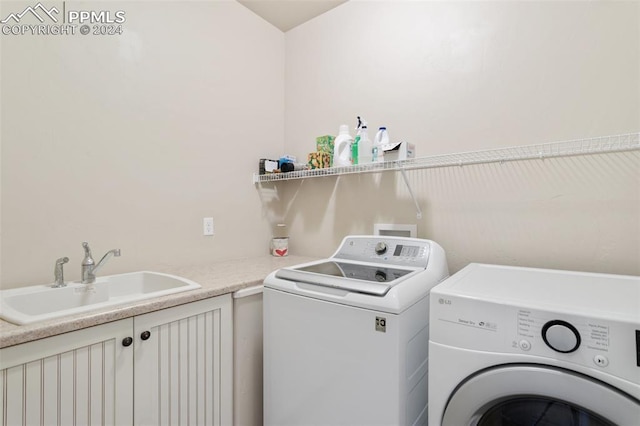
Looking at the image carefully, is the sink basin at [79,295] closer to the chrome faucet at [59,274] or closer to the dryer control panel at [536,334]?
the chrome faucet at [59,274]

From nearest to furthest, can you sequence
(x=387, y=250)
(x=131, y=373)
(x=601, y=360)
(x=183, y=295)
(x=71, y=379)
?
(x=601, y=360) < (x=71, y=379) < (x=131, y=373) < (x=183, y=295) < (x=387, y=250)

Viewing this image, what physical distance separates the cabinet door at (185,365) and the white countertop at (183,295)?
5 cm

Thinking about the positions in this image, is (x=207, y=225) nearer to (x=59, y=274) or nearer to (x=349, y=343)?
(x=59, y=274)

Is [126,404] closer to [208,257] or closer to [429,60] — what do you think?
[208,257]

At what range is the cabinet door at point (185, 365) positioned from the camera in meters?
1.14

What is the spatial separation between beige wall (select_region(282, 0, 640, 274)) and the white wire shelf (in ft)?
0.15

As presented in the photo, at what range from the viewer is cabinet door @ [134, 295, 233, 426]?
1143 mm

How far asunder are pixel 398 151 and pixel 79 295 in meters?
1.65

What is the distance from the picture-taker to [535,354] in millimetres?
798

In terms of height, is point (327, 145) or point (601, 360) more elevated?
point (327, 145)

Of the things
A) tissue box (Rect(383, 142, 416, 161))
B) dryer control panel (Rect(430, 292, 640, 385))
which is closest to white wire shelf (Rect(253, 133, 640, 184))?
tissue box (Rect(383, 142, 416, 161))

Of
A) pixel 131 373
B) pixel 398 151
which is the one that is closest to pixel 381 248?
pixel 398 151

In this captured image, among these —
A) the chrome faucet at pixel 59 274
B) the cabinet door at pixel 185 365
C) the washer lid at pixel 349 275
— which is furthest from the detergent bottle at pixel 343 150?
the chrome faucet at pixel 59 274

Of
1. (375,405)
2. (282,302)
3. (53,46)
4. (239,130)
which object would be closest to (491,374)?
(375,405)
